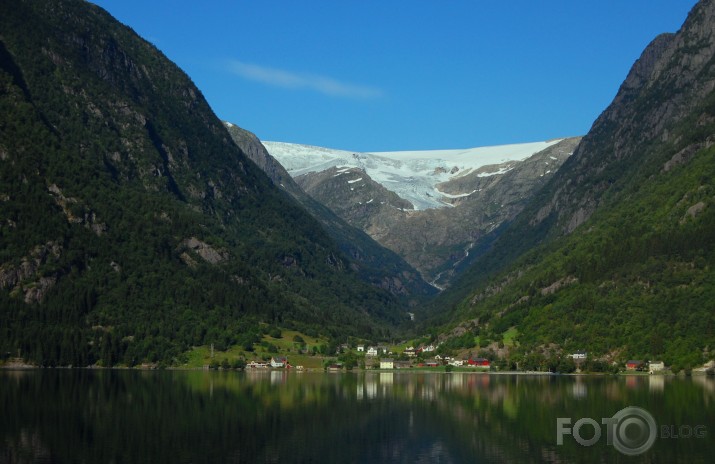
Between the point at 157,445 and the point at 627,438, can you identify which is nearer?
the point at 157,445

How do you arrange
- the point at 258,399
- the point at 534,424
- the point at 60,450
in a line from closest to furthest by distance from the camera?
the point at 60,450, the point at 534,424, the point at 258,399

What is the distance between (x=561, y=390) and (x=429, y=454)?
82.6 meters

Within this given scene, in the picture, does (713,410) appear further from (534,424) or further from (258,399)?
(258,399)

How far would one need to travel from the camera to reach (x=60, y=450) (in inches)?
4119

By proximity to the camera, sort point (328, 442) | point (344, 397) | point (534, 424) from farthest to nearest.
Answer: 1. point (344, 397)
2. point (534, 424)
3. point (328, 442)

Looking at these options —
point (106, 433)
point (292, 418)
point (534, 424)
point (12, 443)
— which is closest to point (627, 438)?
point (534, 424)

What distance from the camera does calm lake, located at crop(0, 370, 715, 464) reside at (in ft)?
346

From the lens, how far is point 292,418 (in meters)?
137

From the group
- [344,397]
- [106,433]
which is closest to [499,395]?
[344,397]

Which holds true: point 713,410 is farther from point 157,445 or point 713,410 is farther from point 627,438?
point 157,445

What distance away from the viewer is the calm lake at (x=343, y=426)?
346 feet

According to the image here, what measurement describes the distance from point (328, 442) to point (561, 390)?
81435 millimetres

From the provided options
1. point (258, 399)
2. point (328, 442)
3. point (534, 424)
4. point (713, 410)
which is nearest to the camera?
point (328, 442)

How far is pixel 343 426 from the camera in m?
131
